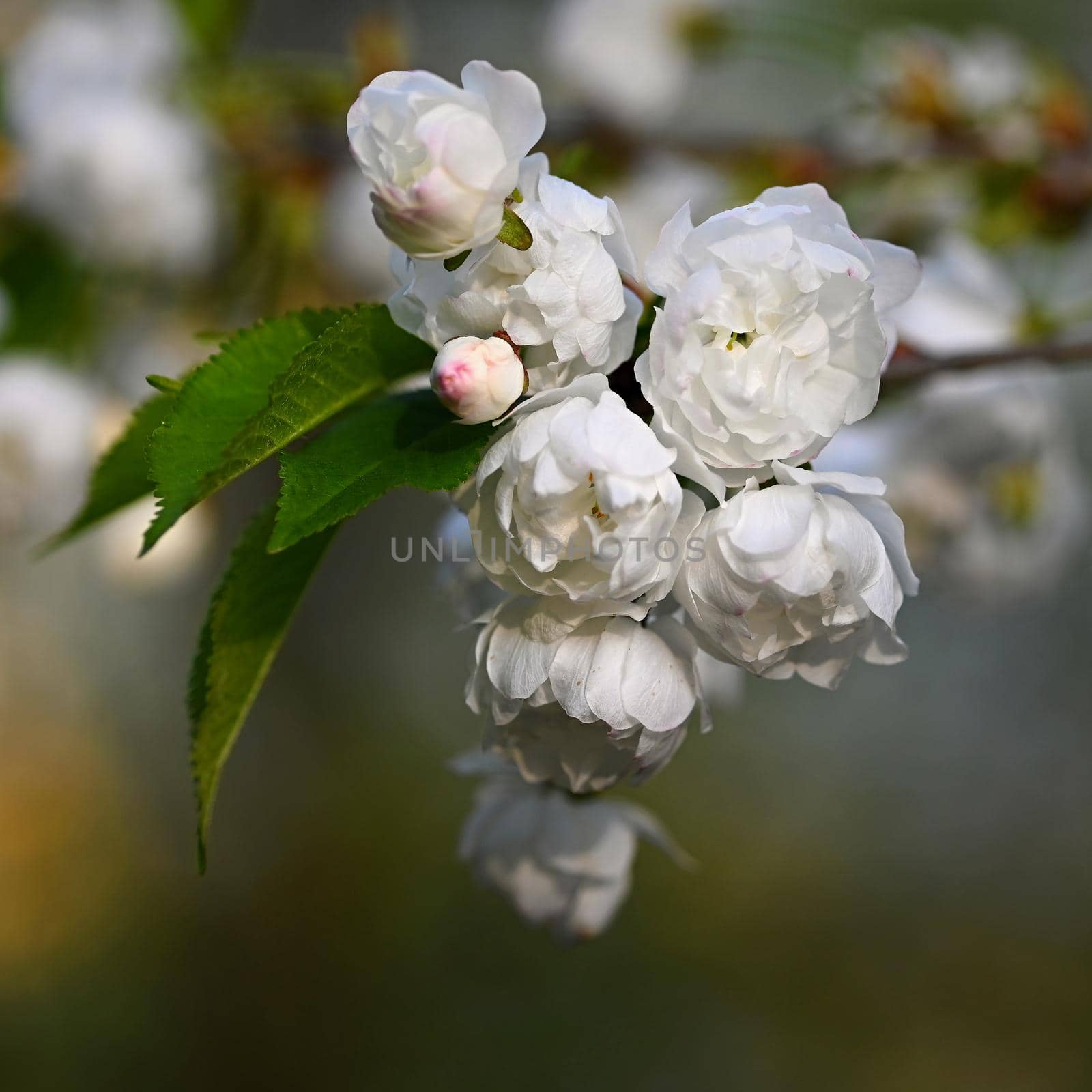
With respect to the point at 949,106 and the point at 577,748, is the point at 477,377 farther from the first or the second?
the point at 949,106

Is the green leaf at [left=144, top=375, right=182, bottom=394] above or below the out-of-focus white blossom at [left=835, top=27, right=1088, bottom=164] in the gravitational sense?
above

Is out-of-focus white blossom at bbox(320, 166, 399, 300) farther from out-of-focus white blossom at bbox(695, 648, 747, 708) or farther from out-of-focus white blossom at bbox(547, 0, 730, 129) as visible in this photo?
out-of-focus white blossom at bbox(695, 648, 747, 708)

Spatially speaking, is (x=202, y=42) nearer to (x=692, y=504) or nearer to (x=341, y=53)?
(x=692, y=504)

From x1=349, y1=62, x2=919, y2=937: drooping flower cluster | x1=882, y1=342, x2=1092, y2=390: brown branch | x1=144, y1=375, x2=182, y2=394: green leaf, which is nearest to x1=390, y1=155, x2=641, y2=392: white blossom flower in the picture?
x1=349, y1=62, x2=919, y2=937: drooping flower cluster

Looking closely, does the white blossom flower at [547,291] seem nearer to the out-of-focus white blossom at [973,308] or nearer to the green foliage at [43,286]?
the out-of-focus white blossom at [973,308]

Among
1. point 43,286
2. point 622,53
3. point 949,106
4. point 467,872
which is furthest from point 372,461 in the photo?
point 467,872
